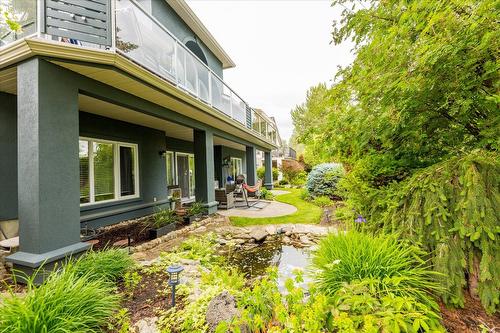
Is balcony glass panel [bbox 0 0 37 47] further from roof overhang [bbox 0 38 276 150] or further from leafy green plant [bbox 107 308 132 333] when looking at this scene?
leafy green plant [bbox 107 308 132 333]

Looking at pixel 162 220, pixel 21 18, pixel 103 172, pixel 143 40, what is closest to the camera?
pixel 21 18

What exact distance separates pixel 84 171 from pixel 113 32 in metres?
4.02

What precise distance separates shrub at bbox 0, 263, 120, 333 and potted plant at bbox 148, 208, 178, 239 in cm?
324

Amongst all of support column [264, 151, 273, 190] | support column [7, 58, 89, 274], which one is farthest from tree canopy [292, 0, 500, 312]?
support column [264, 151, 273, 190]

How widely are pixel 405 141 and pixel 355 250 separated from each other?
5.80ft

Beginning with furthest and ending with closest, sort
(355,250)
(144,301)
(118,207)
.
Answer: (118,207), (144,301), (355,250)

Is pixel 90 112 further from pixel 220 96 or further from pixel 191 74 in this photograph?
pixel 220 96

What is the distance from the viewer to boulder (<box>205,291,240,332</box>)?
2.26 m

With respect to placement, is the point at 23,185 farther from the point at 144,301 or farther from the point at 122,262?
the point at 144,301

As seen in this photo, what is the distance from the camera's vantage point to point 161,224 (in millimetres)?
6031

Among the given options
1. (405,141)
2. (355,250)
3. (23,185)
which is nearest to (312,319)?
(355,250)

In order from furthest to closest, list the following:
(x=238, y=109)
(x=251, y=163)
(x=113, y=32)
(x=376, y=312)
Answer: (x=251, y=163), (x=238, y=109), (x=113, y=32), (x=376, y=312)

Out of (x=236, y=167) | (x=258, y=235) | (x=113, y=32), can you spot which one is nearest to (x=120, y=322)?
(x=258, y=235)

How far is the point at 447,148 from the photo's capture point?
3090mm
